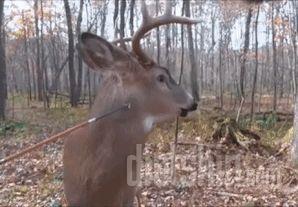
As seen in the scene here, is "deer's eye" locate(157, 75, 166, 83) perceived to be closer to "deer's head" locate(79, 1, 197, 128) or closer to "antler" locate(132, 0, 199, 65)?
"deer's head" locate(79, 1, 197, 128)

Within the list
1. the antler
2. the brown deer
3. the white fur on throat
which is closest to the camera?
the brown deer

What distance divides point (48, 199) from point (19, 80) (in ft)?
167

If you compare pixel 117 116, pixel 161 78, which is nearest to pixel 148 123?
pixel 117 116

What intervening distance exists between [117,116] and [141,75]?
36 cm

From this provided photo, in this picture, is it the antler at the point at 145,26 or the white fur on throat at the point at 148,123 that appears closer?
the white fur on throat at the point at 148,123

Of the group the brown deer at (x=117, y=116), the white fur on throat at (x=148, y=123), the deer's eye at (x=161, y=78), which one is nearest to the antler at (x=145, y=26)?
the brown deer at (x=117, y=116)

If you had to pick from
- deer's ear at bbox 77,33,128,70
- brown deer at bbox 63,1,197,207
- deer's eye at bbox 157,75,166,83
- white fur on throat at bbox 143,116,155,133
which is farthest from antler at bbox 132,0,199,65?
white fur on throat at bbox 143,116,155,133

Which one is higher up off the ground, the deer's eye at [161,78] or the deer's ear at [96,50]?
the deer's ear at [96,50]

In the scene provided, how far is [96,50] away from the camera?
3.08 metres

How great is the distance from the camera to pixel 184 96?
338cm

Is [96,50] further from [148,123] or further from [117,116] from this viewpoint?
[148,123]

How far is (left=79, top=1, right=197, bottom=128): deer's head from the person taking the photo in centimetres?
309

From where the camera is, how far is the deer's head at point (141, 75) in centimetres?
309

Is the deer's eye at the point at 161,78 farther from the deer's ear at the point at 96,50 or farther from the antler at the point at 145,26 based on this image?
the deer's ear at the point at 96,50
